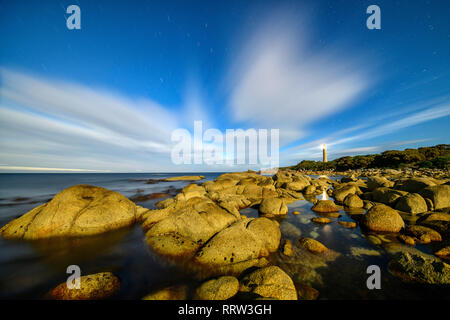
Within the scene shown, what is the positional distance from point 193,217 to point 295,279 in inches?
194

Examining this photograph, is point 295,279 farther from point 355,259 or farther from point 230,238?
point 355,259

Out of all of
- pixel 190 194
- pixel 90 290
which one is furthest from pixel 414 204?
pixel 90 290

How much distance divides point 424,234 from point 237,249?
30.3 ft

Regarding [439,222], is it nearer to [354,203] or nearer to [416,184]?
[354,203]

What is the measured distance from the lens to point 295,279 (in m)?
5.00

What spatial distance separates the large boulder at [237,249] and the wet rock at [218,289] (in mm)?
1027

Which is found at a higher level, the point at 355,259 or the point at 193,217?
the point at 193,217

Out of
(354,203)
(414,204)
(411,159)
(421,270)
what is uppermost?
(411,159)

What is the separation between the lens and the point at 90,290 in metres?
4.25

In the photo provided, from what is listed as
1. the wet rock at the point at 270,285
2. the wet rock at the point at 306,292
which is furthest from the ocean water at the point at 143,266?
the wet rock at the point at 270,285
